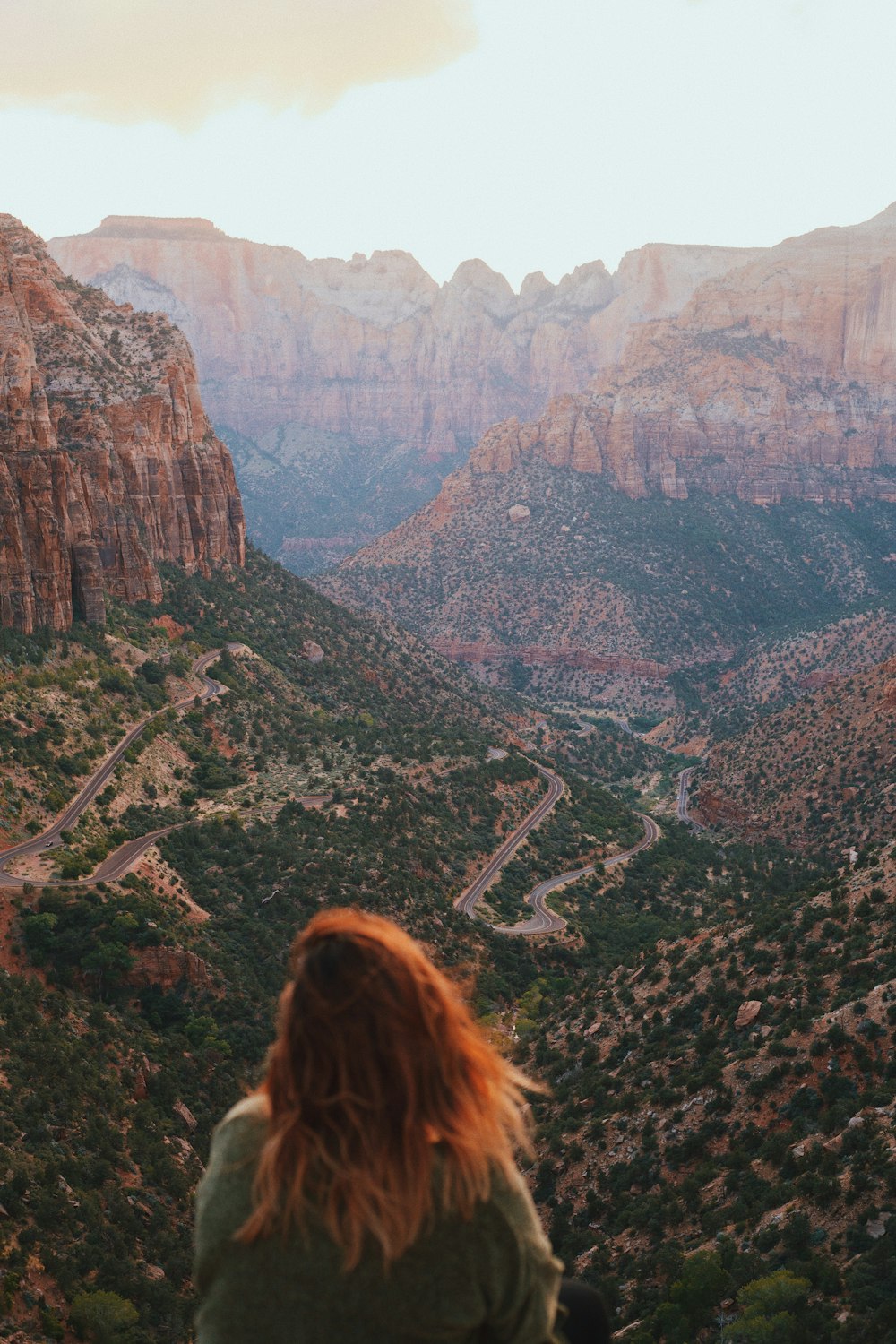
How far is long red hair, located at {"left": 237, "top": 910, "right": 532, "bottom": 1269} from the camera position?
4703mm

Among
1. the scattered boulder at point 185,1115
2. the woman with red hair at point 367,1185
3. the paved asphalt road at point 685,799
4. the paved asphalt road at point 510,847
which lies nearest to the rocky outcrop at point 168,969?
the scattered boulder at point 185,1115

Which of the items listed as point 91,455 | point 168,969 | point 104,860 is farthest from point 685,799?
point 168,969

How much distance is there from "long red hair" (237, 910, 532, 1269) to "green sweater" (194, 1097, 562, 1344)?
9 centimetres

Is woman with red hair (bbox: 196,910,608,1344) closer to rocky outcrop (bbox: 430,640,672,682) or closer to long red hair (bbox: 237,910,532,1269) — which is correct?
long red hair (bbox: 237,910,532,1269)

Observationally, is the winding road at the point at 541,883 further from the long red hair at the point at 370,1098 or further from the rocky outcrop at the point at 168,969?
the long red hair at the point at 370,1098

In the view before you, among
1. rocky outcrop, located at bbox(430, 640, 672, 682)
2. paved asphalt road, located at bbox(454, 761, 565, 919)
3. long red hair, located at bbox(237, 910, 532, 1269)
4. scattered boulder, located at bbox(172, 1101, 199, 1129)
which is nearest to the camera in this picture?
long red hair, located at bbox(237, 910, 532, 1269)

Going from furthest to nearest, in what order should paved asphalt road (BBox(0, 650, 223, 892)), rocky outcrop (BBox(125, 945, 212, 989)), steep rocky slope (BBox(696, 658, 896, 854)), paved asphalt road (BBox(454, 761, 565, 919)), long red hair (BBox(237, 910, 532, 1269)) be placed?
steep rocky slope (BBox(696, 658, 896, 854)), paved asphalt road (BBox(454, 761, 565, 919)), paved asphalt road (BBox(0, 650, 223, 892)), rocky outcrop (BBox(125, 945, 212, 989)), long red hair (BBox(237, 910, 532, 1269))

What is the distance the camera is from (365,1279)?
4.69m

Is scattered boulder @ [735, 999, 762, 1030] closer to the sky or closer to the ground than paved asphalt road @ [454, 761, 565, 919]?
closer to the sky

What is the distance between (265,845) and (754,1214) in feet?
122

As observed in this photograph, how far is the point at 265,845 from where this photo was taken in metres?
59.0

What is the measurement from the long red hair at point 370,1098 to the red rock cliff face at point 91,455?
64438 millimetres

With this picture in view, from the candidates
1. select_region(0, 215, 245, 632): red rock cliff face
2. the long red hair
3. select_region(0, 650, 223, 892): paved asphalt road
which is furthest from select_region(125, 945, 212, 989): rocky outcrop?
the long red hair

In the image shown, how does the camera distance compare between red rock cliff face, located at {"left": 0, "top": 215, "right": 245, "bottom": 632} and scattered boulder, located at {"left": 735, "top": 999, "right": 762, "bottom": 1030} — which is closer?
scattered boulder, located at {"left": 735, "top": 999, "right": 762, "bottom": 1030}
